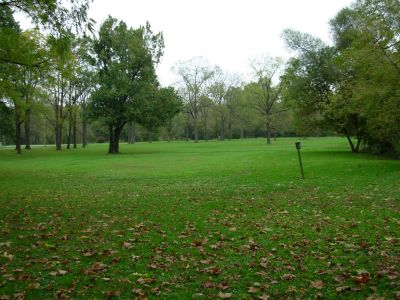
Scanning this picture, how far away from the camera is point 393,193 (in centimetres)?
1299

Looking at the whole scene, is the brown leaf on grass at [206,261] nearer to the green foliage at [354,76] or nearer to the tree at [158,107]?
the green foliage at [354,76]

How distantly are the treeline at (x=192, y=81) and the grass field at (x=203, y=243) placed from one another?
16.4ft

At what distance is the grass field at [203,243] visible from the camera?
18.0 feet

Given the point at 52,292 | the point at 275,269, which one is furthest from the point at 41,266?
the point at 275,269

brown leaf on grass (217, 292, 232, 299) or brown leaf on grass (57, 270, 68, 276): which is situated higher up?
brown leaf on grass (57, 270, 68, 276)

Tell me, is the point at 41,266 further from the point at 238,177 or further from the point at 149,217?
the point at 238,177

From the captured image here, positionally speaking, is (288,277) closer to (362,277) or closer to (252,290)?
(252,290)

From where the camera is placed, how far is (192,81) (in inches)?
3413

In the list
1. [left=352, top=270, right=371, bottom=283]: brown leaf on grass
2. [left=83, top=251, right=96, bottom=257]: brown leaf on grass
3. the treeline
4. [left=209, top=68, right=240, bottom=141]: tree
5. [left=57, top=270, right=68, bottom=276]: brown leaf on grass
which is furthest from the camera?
[left=209, top=68, right=240, bottom=141]: tree

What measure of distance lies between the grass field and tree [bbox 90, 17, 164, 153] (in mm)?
29607

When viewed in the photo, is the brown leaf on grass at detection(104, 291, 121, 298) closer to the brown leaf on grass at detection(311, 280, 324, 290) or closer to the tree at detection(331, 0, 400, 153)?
the brown leaf on grass at detection(311, 280, 324, 290)

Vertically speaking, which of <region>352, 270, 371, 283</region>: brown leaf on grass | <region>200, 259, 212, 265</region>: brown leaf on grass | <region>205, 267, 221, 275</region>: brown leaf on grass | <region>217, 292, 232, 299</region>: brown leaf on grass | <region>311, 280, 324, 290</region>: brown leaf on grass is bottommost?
<region>217, 292, 232, 299</region>: brown leaf on grass

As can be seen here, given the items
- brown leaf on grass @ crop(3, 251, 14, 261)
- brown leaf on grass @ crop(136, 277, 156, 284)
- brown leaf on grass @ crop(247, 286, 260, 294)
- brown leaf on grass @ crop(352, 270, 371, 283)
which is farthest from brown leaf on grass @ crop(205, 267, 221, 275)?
brown leaf on grass @ crop(3, 251, 14, 261)

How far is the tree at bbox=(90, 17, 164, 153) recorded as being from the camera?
43562 millimetres
